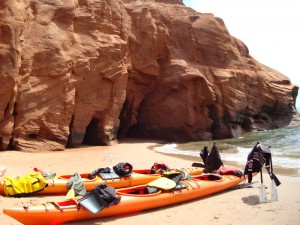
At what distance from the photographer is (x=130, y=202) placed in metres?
6.69

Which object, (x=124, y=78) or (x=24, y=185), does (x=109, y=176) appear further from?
(x=124, y=78)

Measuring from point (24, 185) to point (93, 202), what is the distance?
227 cm

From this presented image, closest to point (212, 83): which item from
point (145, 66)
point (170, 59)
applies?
point (170, 59)

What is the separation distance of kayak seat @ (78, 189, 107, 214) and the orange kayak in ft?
0.21

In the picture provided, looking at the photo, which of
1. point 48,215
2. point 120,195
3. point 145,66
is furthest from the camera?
point 145,66

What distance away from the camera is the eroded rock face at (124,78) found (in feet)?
50.1

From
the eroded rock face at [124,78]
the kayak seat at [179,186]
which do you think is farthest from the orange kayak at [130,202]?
the eroded rock face at [124,78]

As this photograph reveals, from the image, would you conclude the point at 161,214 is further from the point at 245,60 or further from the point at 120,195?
the point at 245,60

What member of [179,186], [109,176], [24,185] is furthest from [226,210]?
[24,185]

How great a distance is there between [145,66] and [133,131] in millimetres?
6029

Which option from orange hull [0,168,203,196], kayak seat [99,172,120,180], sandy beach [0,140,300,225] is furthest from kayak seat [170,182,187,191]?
kayak seat [99,172,120,180]

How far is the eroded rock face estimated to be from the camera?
1527 cm

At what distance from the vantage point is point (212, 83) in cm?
2530

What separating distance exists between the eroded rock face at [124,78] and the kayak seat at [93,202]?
960cm
